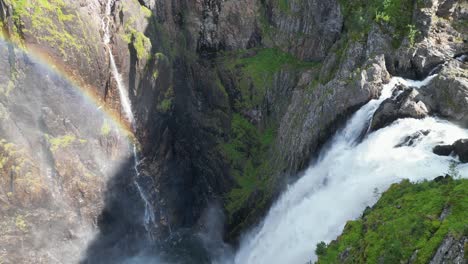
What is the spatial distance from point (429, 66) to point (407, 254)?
68.8 feet

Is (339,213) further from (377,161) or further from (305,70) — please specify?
(305,70)

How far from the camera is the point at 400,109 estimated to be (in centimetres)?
2997

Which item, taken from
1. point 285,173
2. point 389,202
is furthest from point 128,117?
point 389,202

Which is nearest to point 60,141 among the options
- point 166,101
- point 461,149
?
point 166,101

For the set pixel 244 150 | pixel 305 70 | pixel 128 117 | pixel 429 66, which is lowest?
pixel 244 150

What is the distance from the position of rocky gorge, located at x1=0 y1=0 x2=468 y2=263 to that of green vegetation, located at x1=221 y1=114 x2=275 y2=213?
0.16 m

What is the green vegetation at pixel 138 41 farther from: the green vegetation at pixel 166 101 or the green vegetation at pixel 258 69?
the green vegetation at pixel 258 69

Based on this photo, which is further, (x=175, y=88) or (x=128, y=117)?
(x=175, y=88)

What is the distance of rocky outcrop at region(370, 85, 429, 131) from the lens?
29516 millimetres

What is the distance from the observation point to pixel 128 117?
49594mm

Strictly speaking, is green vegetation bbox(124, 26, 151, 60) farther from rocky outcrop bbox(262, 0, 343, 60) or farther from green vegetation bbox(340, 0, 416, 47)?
green vegetation bbox(340, 0, 416, 47)

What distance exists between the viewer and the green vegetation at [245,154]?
168 ft

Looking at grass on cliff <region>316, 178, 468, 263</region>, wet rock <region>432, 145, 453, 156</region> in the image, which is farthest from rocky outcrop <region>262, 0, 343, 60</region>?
grass on cliff <region>316, 178, 468, 263</region>

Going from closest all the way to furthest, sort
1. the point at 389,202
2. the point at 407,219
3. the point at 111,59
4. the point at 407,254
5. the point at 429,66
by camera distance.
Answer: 1. the point at 407,254
2. the point at 407,219
3. the point at 389,202
4. the point at 429,66
5. the point at 111,59
